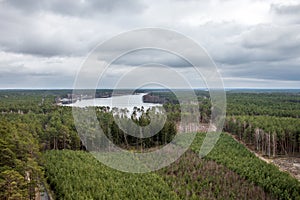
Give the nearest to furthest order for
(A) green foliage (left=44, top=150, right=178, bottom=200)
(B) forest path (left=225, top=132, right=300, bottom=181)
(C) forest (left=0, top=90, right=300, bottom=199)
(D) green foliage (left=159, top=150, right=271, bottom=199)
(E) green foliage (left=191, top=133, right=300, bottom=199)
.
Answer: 1. (C) forest (left=0, top=90, right=300, bottom=199)
2. (A) green foliage (left=44, top=150, right=178, bottom=200)
3. (E) green foliage (left=191, top=133, right=300, bottom=199)
4. (D) green foliage (left=159, top=150, right=271, bottom=199)
5. (B) forest path (left=225, top=132, right=300, bottom=181)

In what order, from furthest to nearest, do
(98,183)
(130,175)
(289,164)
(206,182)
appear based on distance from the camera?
(289,164)
(206,182)
(130,175)
(98,183)

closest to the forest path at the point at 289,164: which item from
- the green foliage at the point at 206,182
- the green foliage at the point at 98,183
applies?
the green foliage at the point at 206,182

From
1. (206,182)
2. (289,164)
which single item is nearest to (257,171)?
(206,182)

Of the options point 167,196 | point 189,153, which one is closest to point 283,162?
point 189,153

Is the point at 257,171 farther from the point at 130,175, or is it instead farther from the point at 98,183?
the point at 98,183

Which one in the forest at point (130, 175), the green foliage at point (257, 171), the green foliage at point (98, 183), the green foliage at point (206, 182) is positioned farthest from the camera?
the green foliage at point (206, 182)

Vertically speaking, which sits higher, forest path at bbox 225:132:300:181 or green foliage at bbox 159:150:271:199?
green foliage at bbox 159:150:271:199

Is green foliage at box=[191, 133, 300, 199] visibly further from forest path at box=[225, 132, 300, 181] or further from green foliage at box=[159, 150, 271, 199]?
→ forest path at box=[225, 132, 300, 181]

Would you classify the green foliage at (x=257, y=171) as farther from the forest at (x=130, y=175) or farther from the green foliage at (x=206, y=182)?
the green foliage at (x=206, y=182)

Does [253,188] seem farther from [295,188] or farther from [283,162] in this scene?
[283,162]

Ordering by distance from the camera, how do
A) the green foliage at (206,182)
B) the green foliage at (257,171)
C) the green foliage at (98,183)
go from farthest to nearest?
the green foliage at (206,182)
the green foliage at (257,171)
the green foliage at (98,183)

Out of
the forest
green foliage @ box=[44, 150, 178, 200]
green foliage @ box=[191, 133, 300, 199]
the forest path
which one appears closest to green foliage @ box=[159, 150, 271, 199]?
the forest
